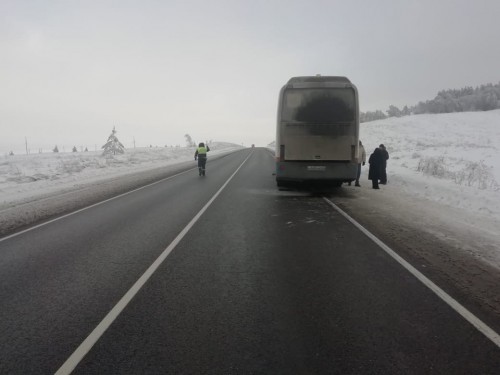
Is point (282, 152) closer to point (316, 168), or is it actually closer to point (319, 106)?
point (316, 168)

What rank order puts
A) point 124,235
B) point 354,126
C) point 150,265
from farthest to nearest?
point 354,126
point 124,235
point 150,265

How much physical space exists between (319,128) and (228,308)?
905 cm

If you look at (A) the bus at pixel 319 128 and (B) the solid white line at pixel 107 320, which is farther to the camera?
(A) the bus at pixel 319 128

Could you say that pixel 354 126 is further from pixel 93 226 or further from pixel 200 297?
pixel 200 297

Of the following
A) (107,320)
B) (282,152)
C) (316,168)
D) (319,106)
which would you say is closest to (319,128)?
(319,106)

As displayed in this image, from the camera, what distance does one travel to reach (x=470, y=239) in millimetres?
6480

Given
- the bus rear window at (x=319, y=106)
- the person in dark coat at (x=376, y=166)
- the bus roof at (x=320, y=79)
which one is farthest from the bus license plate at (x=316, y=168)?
the bus roof at (x=320, y=79)

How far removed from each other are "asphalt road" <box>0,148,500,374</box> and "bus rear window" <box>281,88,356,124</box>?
5.64m

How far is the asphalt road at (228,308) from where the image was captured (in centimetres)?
292

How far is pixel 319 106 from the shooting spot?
39.0 feet

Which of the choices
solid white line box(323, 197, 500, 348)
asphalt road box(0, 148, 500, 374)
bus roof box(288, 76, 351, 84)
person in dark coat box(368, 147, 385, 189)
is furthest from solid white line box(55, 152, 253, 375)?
person in dark coat box(368, 147, 385, 189)

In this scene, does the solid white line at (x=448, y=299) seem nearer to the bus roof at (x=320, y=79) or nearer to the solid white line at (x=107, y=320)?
the solid white line at (x=107, y=320)

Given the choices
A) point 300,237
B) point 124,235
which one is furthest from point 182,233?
point 300,237

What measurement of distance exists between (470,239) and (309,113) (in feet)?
22.3
